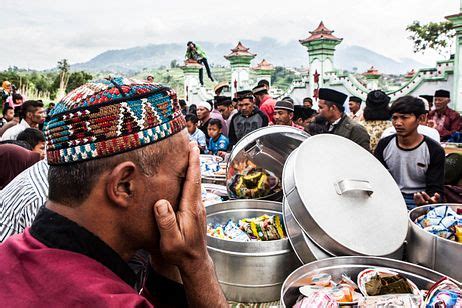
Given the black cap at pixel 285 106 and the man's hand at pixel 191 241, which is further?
the black cap at pixel 285 106

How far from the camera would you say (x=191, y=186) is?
95 centimetres

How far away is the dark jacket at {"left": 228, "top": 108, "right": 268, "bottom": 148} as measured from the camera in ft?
18.4

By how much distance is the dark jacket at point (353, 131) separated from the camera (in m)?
3.79

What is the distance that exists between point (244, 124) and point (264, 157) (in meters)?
3.48

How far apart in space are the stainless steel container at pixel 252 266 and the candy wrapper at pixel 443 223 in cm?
60

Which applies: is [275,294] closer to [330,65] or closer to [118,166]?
[118,166]

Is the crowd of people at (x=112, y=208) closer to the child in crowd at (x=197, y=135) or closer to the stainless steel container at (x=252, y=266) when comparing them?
the stainless steel container at (x=252, y=266)

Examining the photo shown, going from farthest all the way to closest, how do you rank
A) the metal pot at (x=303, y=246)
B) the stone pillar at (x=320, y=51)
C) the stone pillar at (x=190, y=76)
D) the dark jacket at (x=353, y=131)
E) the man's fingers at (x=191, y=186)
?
the stone pillar at (x=190, y=76), the stone pillar at (x=320, y=51), the dark jacket at (x=353, y=131), the metal pot at (x=303, y=246), the man's fingers at (x=191, y=186)

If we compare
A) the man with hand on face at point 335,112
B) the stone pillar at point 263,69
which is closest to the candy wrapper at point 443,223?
the man with hand on face at point 335,112

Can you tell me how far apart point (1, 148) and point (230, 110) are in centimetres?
566

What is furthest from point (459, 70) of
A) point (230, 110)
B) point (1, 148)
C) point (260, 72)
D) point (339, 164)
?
point (1, 148)

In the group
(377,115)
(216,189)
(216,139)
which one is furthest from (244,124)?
(216,189)

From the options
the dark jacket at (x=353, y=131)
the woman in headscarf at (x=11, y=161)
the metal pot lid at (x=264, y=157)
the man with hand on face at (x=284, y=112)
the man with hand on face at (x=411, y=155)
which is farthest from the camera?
the man with hand on face at (x=284, y=112)

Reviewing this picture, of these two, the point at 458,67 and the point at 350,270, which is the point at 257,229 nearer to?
the point at 350,270
